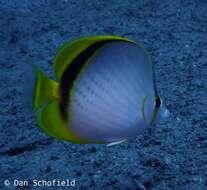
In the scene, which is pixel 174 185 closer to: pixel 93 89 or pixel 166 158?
pixel 166 158

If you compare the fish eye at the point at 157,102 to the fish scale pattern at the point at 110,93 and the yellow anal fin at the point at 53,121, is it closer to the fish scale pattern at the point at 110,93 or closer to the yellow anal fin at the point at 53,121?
the fish scale pattern at the point at 110,93

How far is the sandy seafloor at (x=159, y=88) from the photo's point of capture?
7.77 feet

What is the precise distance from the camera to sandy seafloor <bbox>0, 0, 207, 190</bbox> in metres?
2.37

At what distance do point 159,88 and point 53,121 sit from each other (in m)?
2.19

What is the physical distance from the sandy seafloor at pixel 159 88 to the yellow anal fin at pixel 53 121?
0.17 metres

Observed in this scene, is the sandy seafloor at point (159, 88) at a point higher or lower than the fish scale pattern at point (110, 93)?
lower

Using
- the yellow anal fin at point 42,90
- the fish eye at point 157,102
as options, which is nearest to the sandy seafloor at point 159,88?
the yellow anal fin at point 42,90

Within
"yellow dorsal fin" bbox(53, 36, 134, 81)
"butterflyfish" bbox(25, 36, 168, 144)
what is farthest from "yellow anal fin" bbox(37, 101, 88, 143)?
"yellow dorsal fin" bbox(53, 36, 134, 81)

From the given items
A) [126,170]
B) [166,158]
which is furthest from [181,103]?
[126,170]

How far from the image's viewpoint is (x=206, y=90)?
128 inches

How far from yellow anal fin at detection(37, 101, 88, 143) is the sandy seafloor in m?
0.17

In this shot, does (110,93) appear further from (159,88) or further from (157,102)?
(159,88)

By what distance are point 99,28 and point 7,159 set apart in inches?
104

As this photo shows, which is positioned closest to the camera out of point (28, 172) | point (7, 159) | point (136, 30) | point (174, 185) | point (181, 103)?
point (174, 185)
